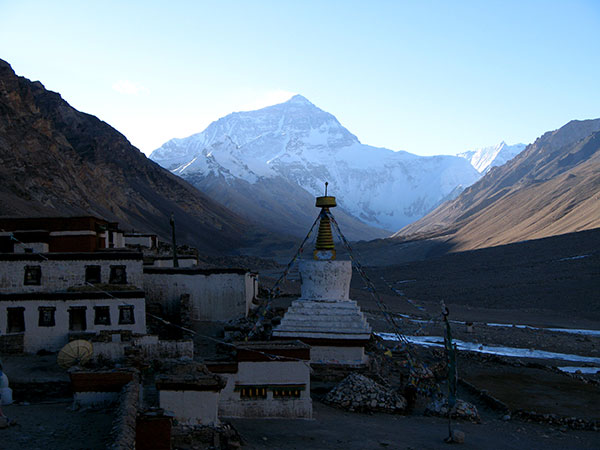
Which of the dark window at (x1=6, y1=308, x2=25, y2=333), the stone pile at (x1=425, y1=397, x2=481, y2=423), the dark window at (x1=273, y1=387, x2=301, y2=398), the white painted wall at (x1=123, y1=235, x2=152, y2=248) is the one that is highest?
the white painted wall at (x1=123, y1=235, x2=152, y2=248)

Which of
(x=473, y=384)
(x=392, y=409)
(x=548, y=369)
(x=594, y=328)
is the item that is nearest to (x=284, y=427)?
(x=392, y=409)

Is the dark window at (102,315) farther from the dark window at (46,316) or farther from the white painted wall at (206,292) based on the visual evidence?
the white painted wall at (206,292)

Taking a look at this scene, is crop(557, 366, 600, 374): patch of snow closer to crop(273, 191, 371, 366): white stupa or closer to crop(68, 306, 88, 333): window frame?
crop(273, 191, 371, 366): white stupa

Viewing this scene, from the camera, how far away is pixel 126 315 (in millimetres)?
16875

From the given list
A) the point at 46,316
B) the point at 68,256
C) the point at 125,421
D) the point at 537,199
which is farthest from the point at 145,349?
the point at 537,199

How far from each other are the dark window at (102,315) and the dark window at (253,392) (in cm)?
589

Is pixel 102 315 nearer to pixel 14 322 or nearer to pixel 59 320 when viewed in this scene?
pixel 59 320

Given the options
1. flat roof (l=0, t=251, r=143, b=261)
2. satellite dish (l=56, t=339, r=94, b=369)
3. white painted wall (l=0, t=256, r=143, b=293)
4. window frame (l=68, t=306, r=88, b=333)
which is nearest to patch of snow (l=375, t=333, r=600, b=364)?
white painted wall (l=0, t=256, r=143, b=293)

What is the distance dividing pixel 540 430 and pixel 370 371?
161 inches

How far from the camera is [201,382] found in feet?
33.5

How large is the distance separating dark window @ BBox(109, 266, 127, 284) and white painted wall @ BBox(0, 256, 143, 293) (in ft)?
0.28

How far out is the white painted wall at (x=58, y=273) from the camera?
56.7ft

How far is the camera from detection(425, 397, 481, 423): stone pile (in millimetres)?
13641

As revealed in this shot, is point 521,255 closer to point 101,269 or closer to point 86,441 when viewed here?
point 101,269
